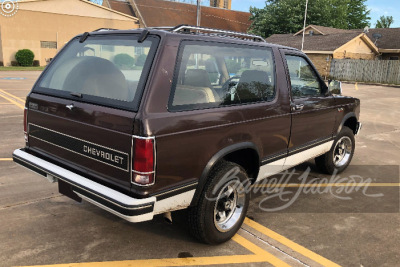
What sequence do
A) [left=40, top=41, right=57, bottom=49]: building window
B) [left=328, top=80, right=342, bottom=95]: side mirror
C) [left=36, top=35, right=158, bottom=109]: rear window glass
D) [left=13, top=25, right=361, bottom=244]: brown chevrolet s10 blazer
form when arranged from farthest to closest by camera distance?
[left=40, top=41, right=57, bottom=49]: building window, [left=328, top=80, right=342, bottom=95]: side mirror, [left=36, top=35, right=158, bottom=109]: rear window glass, [left=13, top=25, right=361, bottom=244]: brown chevrolet s10 blazer

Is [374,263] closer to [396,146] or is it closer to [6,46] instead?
[396,146]

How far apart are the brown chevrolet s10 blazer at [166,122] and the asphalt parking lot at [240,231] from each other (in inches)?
14.5

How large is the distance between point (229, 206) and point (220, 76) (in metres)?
1.36

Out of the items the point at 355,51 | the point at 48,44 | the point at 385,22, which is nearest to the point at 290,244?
the point at 355,51

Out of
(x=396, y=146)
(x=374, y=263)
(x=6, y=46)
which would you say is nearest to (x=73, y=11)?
(x=6, y=46)

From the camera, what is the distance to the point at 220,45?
339 centimetres

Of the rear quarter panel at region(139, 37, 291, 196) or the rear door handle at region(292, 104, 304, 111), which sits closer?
the rear quarter panel at region(139, 37, 291, 196)

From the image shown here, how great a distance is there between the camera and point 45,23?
36594 millimetres

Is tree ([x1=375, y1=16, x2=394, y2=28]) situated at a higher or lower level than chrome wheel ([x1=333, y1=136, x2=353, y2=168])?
higher

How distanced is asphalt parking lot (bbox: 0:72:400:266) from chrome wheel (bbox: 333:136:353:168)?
0.40m

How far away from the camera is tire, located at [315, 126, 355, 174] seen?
534cm

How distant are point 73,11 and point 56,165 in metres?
39.0

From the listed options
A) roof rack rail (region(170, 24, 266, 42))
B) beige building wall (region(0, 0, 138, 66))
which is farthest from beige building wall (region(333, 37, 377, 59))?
roof rack rail (region(170, 24, 266, 42))

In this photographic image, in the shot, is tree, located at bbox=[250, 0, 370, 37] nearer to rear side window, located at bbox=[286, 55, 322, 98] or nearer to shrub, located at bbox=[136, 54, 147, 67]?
rear side window, located at bbox=[286, 55, 322, 98]
